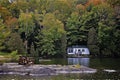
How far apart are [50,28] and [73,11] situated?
14503mm

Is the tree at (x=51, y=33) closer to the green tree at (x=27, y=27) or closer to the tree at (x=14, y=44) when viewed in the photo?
the green tree at (x=27, y=27)

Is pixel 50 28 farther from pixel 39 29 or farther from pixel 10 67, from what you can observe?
pixel 10 67

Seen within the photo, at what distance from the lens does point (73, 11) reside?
88000 mm

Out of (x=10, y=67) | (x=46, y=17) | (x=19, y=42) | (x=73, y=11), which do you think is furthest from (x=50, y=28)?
(x=10, y=67)

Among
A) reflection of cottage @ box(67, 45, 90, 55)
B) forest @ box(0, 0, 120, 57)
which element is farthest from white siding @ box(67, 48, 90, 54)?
forest @ box(0, 0, 120, 57)

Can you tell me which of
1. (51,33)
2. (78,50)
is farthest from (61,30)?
(78,50)

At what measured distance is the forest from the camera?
73.4 metres

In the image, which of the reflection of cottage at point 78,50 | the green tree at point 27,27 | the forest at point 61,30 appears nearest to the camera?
the forest at point 61,30

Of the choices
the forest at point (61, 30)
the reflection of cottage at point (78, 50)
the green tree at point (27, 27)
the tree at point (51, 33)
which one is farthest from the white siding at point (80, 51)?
the green tree at point (27, 27)

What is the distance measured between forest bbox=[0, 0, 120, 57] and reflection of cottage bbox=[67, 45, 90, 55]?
1319 mm

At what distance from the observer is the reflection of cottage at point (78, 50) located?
79.9m

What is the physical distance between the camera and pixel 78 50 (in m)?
81.1

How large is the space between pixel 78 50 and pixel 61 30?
8314 mm

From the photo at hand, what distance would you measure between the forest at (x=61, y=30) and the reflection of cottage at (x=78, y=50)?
132cm
